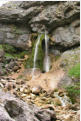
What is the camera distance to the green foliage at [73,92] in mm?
8977

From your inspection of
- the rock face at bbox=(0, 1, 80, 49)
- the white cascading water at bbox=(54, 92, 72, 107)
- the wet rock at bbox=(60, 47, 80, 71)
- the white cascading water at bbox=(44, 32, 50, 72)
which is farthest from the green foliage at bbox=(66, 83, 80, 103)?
the rock face at bbox=(0, 1, 80, 49)

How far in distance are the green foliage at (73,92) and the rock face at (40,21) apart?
254 inches

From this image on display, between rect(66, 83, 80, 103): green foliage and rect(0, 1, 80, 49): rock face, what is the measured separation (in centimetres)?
646

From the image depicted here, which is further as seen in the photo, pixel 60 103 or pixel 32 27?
pixel 32 27

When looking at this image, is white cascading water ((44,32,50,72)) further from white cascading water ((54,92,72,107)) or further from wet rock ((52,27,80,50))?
white cascading water ((54,92,72,107))

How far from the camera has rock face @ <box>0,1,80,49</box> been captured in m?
15.2

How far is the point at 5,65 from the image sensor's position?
14.9 m

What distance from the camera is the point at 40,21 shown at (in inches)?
632

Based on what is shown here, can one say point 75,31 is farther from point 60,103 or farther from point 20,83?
point 60,103

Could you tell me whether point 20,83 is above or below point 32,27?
below

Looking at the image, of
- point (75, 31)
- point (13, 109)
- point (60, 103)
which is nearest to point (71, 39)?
point (75, 31)

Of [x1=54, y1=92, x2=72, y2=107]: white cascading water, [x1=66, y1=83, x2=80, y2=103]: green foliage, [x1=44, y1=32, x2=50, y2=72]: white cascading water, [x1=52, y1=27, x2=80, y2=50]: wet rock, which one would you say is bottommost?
[x1=54, y1=92, x2=72, y2=107]: white cascading water

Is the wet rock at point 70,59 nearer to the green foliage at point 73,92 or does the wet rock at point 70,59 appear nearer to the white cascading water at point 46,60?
the white cascading water at point 46,60

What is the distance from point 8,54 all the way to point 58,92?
29.0 ft
